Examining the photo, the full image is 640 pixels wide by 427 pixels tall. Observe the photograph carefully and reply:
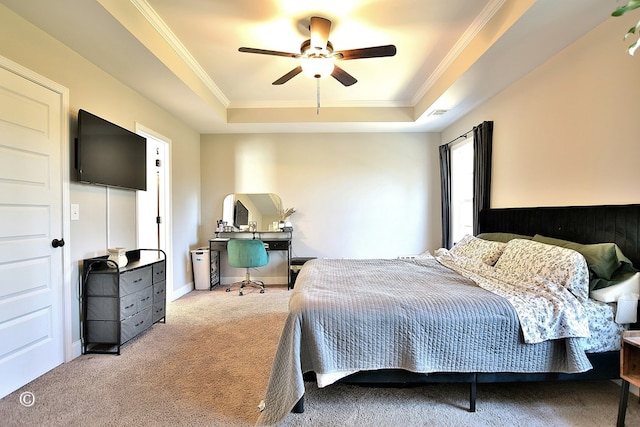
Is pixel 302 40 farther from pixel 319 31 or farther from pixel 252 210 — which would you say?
pixel 252 210

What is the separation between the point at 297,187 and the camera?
494cm

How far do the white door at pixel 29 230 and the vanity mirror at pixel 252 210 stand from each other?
273cm

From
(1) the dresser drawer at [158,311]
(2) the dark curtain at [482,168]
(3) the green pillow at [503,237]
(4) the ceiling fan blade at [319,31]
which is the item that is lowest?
(1) the dresser drawer at [158,311]

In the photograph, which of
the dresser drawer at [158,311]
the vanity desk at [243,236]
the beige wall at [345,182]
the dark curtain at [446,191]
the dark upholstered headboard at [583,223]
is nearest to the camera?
the dark upholstered headboard at [583,223]

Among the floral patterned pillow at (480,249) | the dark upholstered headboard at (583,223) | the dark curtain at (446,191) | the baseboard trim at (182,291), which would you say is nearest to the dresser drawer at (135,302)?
the baseboard trim at (182,291)

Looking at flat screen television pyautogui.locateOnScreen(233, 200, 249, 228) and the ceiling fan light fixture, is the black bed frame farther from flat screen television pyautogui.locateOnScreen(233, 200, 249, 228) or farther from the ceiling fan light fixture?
flat screen television pyautogui.locateOnScreen(233, 200, 249, 228)

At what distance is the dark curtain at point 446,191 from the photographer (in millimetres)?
4475

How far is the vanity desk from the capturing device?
4.59m

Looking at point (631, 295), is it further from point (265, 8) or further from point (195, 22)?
point (195, 22)

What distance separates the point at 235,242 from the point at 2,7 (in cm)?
300

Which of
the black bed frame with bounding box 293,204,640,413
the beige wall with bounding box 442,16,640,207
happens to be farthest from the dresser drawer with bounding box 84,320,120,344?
the beige wall with bounding box 442,16,640,207

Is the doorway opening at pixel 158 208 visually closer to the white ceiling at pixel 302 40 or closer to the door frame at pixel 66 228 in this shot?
the white ceiling at pixel 302 40

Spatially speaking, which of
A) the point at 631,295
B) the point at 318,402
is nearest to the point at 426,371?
the point at 318,402

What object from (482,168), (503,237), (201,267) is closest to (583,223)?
(503,237)
